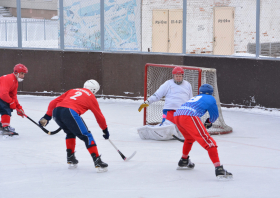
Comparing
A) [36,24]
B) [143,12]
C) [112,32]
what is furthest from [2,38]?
[143,12]

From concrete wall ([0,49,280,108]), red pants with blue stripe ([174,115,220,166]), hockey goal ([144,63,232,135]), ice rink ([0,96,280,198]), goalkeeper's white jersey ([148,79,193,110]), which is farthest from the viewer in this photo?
concrete wall ([0,49,280,108])

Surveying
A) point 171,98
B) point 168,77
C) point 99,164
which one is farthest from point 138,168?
point 168,77

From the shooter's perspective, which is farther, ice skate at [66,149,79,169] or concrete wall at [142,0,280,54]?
concrete wall at [142,0,280,54]

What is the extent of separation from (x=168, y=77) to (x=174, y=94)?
6.24 feet

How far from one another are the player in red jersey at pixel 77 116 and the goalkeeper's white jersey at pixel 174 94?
186 centimetres

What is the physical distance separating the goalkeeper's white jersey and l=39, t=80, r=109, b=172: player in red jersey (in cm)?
186

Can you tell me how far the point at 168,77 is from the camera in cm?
936

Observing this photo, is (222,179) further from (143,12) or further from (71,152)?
(143,12)

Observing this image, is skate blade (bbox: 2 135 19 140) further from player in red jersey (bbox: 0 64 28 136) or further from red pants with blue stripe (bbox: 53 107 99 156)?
red pants with blue stripe (bbox: 53 107 99 156)

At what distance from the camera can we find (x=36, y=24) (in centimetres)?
1462

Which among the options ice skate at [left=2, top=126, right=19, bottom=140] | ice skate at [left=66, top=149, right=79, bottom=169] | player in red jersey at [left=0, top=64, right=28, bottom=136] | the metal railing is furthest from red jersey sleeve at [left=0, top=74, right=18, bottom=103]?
the metal railing

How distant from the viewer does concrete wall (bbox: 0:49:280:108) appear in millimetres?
10562

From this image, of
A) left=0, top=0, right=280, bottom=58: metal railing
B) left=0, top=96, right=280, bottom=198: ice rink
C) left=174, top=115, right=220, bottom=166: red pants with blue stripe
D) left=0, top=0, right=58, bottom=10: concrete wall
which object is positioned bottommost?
left=0, top=96, right=280, bottom=198: ice rink

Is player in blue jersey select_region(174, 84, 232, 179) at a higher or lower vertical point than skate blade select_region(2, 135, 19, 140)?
higher
